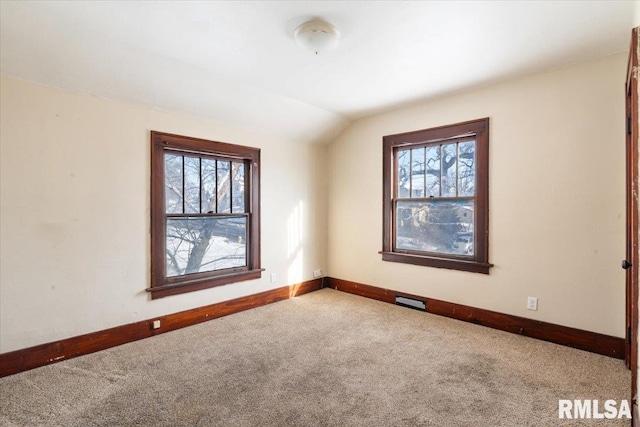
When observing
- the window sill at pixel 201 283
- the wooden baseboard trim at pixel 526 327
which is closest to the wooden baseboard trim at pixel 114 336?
the window sill at pixel 201 283

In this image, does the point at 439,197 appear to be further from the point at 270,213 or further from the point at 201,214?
the point at 201,214

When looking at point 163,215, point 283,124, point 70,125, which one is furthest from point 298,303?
point 70,125

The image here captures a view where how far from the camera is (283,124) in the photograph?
4086mm

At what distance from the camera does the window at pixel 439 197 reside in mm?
3402

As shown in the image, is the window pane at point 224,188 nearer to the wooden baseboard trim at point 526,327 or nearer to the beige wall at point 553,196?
the wooden baseboard trim at point 526,327

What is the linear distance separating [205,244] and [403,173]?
2.58 meters

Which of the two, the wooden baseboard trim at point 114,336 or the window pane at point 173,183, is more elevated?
the window pane at point 173,183

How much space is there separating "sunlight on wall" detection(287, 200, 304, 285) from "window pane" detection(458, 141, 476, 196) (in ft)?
6.96

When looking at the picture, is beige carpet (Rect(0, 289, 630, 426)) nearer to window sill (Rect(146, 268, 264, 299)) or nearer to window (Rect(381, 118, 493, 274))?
window sill (Rect(146, 268, 264, 299))

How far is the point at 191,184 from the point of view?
3518 millimetres

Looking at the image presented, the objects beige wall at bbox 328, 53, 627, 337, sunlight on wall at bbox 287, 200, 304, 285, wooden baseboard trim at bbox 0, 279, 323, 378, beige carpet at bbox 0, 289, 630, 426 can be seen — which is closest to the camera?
beige carpet at bbox 0, 289, 630, 426

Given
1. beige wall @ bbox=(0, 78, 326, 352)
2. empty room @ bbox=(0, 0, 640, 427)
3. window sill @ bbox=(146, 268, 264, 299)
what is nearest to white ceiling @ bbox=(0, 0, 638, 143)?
empty room @ bbox=(0, 0, 640, 427)

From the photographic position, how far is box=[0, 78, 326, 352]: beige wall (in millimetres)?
2406

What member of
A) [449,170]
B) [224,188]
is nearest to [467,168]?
[449,170]
